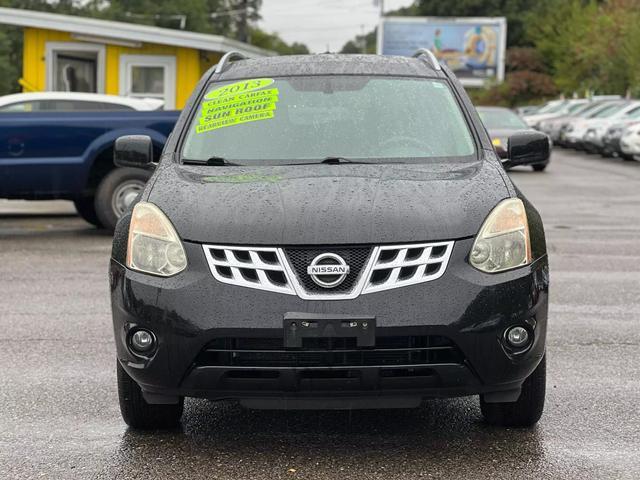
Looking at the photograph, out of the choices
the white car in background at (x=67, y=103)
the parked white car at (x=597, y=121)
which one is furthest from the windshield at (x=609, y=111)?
the white car in background at (x=67, y=103)

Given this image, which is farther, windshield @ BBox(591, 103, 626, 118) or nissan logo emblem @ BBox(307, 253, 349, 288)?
windshield @ BBox(591, 103, 626, 118)

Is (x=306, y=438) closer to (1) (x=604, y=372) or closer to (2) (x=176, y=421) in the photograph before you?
(2) (x=176, y=421)

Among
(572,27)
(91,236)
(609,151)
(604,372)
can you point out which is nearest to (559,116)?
(609,151)

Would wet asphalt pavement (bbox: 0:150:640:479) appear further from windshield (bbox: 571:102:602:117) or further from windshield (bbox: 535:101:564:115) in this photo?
windshield (bbox: 535:101:564:115)

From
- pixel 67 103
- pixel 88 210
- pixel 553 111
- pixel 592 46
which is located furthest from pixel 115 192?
pixel 592 46

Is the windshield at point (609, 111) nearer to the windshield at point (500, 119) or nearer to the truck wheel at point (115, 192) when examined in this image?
the windshield at point (500, 119)

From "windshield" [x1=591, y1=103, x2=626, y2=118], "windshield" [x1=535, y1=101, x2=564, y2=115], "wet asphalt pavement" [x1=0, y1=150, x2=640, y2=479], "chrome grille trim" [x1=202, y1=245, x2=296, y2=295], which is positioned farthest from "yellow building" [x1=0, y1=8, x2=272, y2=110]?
"windshield" [x1=535, y1=101, x2=564, y2=115]

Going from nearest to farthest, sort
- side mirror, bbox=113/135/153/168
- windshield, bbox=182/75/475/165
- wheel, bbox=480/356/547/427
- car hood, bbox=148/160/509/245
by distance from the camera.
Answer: car hood, bbox=148/160/509/245 → wheel, bbox=480/356/547/427 → windshield, bbox=182/75/475/165 → side mirror, bbox=113/135/153/168

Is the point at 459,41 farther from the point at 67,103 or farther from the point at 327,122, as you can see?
the point at 327,122

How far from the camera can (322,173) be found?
16.2 ft

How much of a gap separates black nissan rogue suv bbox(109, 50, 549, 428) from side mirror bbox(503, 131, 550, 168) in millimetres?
939

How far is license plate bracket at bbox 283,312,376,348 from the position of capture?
4.18m

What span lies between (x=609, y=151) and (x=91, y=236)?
2079 centimetres

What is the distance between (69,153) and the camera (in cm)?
1223
